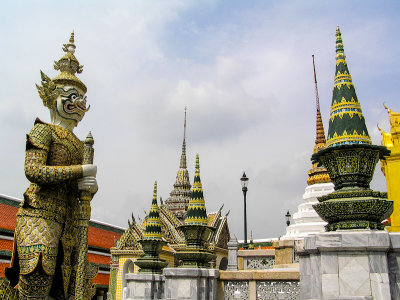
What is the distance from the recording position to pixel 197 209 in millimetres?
10719

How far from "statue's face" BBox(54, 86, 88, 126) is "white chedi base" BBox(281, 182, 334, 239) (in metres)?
10.7

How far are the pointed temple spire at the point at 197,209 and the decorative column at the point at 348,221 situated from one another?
4.77 metres

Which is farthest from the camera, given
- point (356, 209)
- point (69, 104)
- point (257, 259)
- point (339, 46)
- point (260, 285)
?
point (257, 259)

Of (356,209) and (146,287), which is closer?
(356,209)

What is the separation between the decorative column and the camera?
502cm

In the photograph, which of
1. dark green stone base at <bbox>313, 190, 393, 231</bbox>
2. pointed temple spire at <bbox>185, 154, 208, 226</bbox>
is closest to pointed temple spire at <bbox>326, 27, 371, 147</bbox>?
dark green stone base at <bbox>313, 190, 393, 231</bbox>

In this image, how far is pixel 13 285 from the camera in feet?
20.9

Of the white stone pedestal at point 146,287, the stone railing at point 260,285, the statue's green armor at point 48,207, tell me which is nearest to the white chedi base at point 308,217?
the white stone pedestal at point 146,287

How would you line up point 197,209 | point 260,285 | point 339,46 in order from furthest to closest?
1. point 197,209
2. point 260,285
3. point 339,46

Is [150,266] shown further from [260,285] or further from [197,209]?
[260,285]

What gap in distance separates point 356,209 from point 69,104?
16.5 feet

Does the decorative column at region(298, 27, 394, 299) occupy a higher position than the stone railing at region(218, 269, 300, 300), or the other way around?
the decorative column at region(298, 27, 394, 299)

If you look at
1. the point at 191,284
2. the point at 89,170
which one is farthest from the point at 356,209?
the point at 191,284

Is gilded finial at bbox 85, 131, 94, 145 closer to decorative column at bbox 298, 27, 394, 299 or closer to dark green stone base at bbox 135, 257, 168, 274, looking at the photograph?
decorative column at bbox 298, 27, 394, 299
